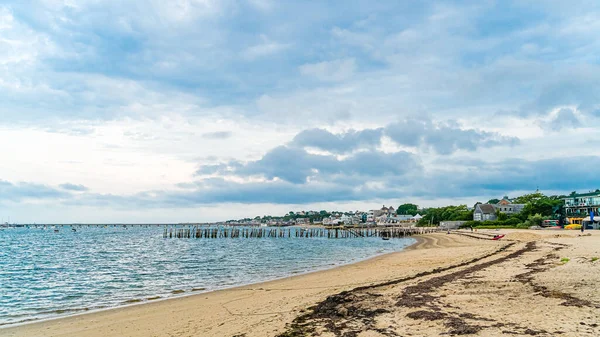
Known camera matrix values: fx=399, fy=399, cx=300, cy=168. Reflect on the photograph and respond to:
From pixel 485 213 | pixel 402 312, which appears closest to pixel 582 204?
pixel 485 213

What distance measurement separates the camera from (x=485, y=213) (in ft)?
317

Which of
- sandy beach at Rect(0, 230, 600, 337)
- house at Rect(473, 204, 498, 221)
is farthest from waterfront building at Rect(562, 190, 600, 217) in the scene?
sandy beach at Rect(0, 230, 600, 337)

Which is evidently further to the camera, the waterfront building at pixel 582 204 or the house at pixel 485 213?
the house at pixel 485 213

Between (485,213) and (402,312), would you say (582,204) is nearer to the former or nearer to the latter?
(485,213)

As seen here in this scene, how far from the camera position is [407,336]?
7.39 metres

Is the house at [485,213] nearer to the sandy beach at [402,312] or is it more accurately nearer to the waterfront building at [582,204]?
the waterfront building at [582,204]

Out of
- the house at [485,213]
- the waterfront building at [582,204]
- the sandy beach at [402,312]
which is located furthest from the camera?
the house at [485,213]

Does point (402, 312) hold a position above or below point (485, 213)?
below

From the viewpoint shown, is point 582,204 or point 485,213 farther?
point 485,213

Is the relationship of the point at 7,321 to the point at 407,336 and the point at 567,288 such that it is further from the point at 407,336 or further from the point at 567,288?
the point at 567,288

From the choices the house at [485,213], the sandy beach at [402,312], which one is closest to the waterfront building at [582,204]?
the house at [485,213]

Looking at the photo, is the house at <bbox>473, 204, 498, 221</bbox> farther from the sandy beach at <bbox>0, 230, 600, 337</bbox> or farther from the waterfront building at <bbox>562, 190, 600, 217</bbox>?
the sandy beach at <bbox>0, 230, 600, 337</bbox>

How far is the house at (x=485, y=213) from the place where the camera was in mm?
95438

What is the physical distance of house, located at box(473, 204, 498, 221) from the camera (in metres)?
95.4
